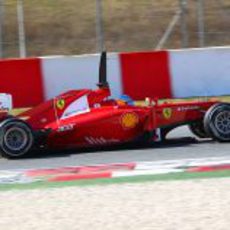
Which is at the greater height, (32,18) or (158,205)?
(32,18)

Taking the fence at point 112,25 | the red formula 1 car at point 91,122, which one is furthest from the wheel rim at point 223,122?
the fence at point 112,25

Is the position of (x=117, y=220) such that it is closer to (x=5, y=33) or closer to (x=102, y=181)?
(x=102, y=181)

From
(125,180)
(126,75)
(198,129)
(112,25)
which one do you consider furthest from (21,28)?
(125,180)

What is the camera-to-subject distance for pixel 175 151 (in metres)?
10.6

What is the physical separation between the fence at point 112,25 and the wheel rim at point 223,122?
862 cm

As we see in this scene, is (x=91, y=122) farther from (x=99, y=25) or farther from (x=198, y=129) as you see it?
(x=99, y=25)

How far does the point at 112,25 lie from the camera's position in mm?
21047

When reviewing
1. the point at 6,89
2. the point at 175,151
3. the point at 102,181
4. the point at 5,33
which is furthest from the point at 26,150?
the point at 5,33

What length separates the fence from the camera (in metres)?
19.9

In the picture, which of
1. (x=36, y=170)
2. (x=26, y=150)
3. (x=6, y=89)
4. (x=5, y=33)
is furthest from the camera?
(x=5, y=33)

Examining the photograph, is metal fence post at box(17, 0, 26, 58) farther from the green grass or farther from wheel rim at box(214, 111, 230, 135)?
the green grass

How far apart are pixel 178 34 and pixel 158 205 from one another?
545 inches

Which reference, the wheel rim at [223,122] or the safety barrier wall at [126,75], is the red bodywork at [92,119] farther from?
the safety barrier wall at [126,75]

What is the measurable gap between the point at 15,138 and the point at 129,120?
137 cm
